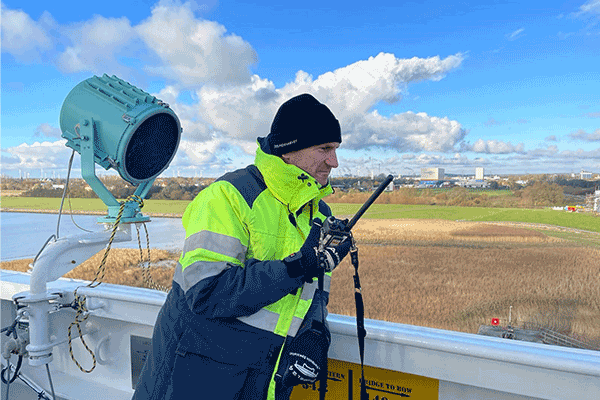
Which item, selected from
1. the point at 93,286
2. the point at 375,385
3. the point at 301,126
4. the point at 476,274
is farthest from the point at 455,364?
the point at 476,274

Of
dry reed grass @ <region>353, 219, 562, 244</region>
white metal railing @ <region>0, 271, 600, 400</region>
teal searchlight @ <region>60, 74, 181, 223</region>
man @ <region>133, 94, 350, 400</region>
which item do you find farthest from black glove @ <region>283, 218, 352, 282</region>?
dry reed grass @ <region>353, 219, 562, 244</region>

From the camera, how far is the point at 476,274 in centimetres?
2073

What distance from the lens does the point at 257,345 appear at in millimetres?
950

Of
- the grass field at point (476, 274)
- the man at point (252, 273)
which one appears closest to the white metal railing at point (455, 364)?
the man at point (252, 273)

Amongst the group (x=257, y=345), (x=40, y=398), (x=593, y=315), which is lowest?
(x=593, y=315)

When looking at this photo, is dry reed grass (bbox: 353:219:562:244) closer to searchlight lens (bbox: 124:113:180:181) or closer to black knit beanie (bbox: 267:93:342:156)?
searchlight lens (bbox: 124:113:180:181)

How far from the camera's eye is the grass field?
1644 cm

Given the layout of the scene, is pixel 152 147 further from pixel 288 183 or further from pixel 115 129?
pixel 288 183

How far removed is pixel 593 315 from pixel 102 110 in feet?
69.4

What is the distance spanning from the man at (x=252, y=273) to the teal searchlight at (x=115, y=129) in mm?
879

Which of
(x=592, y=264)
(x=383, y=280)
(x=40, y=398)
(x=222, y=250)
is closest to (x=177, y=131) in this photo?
(x=222, y=250)

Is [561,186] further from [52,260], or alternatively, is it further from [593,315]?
[52,260]

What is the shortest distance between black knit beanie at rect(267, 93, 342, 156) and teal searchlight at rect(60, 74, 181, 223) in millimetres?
901

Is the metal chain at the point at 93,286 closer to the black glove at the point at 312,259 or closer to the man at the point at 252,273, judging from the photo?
the man at the point at 252,273
